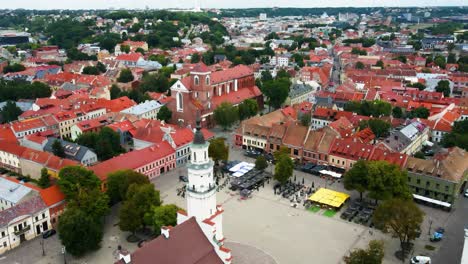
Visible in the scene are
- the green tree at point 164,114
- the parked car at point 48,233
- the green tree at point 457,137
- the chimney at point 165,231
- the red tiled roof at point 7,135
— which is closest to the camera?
the chimney at point 165,231

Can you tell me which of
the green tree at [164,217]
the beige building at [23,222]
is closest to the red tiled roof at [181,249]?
the green tree at [164,217]

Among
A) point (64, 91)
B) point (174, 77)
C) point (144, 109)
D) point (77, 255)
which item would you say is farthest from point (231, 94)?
point (77, 255)

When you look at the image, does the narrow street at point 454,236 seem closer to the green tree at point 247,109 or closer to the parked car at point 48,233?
Answer: the parked car at point 48,233

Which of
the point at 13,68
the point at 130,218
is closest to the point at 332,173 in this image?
the point at 130,218

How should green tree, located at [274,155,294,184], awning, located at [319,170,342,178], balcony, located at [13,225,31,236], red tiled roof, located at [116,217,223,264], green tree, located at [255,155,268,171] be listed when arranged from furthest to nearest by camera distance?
1. green tree, located at [255,155,268,171]
2. awning, located at [319,170,342,178]
3. green tree, located at [274,155,294,184]
4. balcony, located at [13,225,31,236]
5. red tiled roof, located at [116,217,223,264]

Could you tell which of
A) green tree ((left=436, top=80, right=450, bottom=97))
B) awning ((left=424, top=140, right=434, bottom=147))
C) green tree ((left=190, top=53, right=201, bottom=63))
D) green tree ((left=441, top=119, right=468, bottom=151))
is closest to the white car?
green tree ((left=441, top=119, right=468, bottom=151))

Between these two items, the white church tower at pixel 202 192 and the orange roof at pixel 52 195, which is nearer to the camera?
the white church tower at pixel 202 192

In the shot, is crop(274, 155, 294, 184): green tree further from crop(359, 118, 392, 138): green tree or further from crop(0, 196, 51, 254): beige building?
crop(0, 196, 51, 254): beige building
